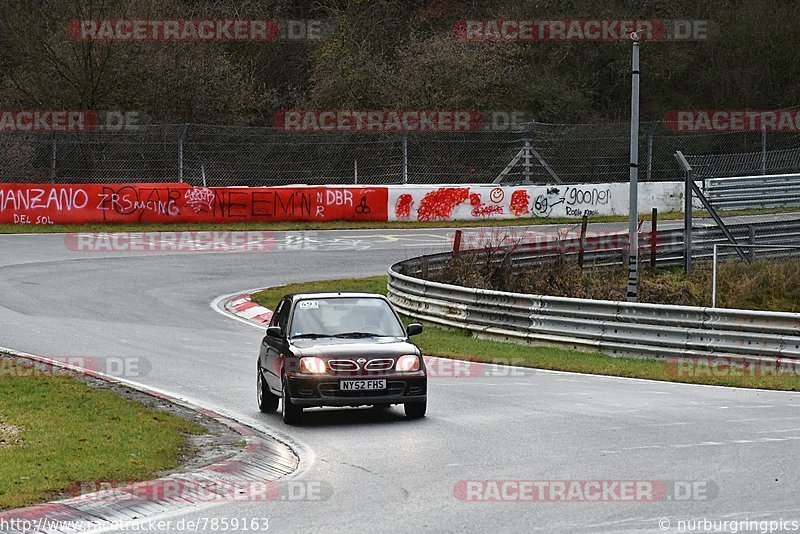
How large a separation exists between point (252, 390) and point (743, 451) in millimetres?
7250

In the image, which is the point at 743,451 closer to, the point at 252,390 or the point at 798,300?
the point at 252,390

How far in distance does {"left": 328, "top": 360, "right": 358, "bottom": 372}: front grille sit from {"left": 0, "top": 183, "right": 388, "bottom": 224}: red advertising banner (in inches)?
995

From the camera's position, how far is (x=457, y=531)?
862 cm

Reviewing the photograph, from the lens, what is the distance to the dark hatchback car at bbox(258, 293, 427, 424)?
45.0 ft

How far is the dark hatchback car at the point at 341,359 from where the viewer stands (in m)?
13.7

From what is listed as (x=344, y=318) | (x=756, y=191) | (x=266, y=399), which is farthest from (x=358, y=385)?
(x=756, y=191)

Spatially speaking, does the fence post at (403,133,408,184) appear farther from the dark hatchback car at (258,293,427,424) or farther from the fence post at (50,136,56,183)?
the dark hatchback car at (258,293,427,424)

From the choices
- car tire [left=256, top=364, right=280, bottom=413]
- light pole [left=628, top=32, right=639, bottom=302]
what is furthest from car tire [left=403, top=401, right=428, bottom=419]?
light pole [left=628, top=32, right=639, bottom=302]

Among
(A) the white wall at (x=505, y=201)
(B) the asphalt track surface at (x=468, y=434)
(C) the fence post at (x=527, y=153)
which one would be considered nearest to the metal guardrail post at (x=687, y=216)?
(B) the asphalt track surface at (x=468, y=434)

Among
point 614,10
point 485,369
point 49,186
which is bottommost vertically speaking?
point 485,369

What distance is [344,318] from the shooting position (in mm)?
14812

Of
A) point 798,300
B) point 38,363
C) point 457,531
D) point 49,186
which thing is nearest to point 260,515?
point 457,531

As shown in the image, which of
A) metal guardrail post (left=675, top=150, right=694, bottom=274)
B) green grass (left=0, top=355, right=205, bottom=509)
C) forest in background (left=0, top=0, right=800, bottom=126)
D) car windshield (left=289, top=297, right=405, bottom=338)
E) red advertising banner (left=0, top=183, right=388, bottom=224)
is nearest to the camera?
green grass (left=0, top=355, right=205, bottom=509)

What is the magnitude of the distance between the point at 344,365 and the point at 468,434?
5.44 feet
